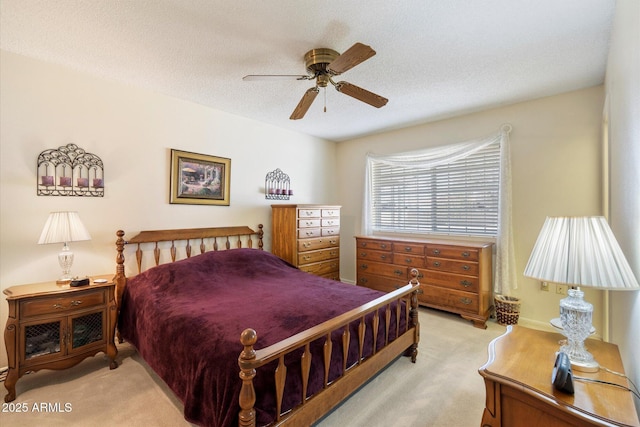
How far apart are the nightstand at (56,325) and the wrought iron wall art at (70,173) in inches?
31.9

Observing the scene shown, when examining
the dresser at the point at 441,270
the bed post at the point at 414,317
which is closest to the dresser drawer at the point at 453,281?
the dresser at the point at 441,270

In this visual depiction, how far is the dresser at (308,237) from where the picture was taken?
3.80m

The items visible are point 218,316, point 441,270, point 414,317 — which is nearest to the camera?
point 218,316

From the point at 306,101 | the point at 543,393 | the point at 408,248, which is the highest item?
the point at 306,101

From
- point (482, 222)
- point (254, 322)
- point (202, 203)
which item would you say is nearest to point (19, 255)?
point (202, 203)

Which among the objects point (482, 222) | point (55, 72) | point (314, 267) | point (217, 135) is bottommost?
point (314, 267)

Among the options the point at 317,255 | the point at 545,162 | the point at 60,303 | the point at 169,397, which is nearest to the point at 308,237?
the point at 317,255

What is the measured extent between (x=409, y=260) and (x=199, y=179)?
113 inches

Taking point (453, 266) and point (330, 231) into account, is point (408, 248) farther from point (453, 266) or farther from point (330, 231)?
point (330, 231)

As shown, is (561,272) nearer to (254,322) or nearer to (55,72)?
(254,322)

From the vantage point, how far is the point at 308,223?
155 inches

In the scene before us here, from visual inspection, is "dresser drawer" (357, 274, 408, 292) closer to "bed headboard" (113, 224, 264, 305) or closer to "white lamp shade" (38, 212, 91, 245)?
"bed headboard" (113, 224, 264, 305)

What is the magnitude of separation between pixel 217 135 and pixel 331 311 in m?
2.66

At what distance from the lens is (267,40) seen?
2.07 meters
